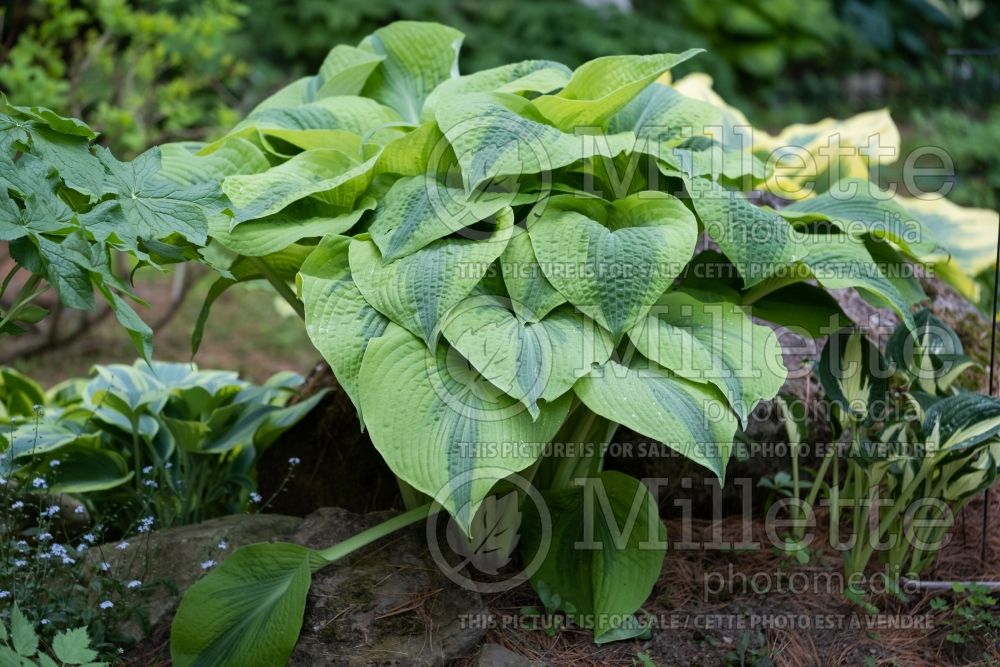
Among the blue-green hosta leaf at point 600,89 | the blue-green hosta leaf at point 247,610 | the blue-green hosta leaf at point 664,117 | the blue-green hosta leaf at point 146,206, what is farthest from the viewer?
the blue-green hosta leaf at point 664,117

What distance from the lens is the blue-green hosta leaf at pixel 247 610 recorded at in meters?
1.92

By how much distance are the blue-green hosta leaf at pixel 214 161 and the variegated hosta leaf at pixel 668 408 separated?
97cm

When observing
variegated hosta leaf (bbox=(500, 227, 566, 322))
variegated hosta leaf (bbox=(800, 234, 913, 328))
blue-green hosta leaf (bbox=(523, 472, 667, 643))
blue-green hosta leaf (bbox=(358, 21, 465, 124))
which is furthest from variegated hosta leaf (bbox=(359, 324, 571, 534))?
blue-green hosta leaf (bbox=(358, 21, 465, 124))

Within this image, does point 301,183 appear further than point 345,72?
No

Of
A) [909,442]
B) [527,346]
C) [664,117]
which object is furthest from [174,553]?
[909,442]

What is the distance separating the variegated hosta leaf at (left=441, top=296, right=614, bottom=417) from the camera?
180cm

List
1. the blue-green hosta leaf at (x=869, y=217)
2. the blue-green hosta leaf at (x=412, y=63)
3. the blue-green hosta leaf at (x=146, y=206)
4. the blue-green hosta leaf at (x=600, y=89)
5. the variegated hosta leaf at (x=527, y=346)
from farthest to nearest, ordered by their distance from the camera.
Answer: the blue-green hosta leaf at (x=412, y=63), the blue-green hosta leaf at (x=869, y=217), the blue-green hosta leaf at (x=600, y=89), the variegated hosta leaf at (x=527, y=346), the blue-green hosta leaf at (x=146, y=206)

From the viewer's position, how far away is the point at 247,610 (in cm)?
197

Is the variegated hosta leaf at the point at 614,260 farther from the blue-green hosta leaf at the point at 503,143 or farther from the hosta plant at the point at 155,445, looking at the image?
the hosta plant at the point at 155,445

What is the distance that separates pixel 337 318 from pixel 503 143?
486mm

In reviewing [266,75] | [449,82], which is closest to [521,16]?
[266,75]

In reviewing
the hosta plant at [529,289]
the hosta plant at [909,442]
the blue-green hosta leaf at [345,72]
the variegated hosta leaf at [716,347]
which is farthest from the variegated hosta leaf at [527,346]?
the blue-green hosta leaf at [345,72]

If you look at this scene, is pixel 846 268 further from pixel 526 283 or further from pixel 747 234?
pixel 526 283

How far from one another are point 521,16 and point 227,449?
18.3 ft
